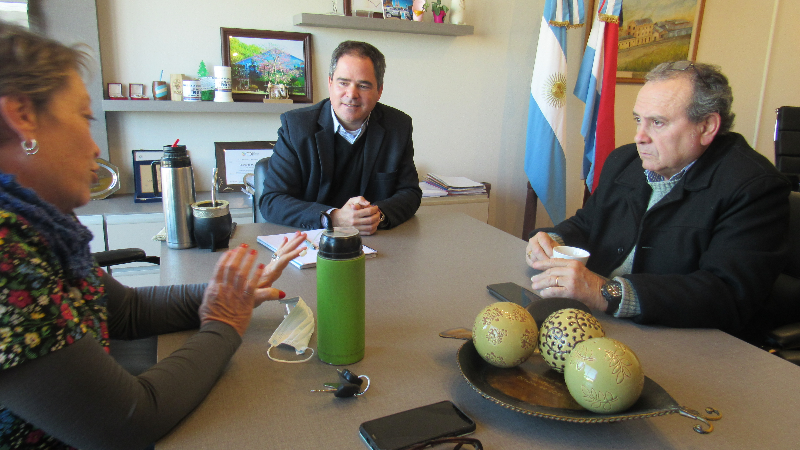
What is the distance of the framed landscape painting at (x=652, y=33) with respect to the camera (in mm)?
3691

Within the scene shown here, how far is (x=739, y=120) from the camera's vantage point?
4316mm

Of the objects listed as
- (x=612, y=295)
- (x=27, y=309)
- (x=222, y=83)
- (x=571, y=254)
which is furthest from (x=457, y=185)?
(x=27, y=309)

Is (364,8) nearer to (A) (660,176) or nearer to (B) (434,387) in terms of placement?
(A) (660,176)

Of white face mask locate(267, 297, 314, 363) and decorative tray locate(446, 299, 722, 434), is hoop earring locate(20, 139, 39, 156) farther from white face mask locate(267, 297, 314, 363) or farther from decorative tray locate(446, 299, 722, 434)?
decorative tray locate(446, 299, 722, 434)

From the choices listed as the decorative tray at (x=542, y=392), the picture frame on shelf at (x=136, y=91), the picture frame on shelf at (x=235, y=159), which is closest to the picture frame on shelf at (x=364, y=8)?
the picture frame on shelf at (x=235, y=159)

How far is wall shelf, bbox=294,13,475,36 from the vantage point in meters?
2.83

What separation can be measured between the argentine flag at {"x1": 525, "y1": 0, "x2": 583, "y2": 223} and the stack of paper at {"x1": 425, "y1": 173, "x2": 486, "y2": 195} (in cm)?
44

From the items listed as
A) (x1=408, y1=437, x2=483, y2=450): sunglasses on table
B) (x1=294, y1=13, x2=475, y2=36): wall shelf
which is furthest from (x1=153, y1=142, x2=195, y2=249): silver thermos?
(x1=294, y1=13, x2=475, y2=36): wall shelf

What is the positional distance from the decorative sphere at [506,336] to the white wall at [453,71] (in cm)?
251

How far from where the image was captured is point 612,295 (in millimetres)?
1105

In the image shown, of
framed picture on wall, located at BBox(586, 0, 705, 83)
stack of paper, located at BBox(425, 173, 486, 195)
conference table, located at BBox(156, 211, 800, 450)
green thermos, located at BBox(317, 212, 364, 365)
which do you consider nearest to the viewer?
conference table, located at BBox(156, 211, 800, 450)

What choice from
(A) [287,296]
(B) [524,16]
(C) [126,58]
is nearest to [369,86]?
(A) [287,296]

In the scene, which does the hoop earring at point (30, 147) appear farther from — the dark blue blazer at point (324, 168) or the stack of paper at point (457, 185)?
the stack of paper at point (457, 185)

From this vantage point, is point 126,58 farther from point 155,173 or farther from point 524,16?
point 524,16
